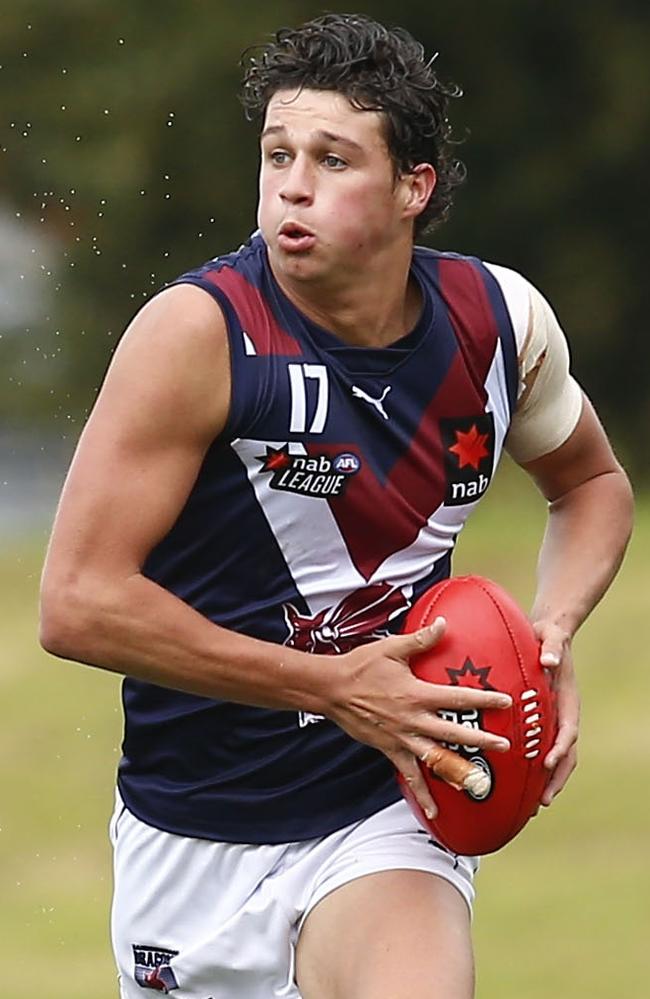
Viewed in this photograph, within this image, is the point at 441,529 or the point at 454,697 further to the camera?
the point at 441,529

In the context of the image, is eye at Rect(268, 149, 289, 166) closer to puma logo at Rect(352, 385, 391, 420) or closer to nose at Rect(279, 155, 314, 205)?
nose at Rect(279, 155, 314, 205)

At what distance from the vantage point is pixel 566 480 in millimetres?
4559

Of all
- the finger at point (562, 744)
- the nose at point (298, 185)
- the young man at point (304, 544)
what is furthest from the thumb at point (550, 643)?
the nose at point (298, 185)

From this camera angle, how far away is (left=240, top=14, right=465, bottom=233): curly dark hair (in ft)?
12.8

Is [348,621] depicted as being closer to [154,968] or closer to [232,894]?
[232,894]

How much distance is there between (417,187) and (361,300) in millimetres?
241

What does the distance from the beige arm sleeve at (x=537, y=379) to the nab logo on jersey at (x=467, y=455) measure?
178mm

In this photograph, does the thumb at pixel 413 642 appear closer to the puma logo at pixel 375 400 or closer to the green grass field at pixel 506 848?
the puma logo at pixel 375 400

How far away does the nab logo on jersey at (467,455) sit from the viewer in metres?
4.05

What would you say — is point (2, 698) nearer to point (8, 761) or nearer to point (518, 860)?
point (8, 761)

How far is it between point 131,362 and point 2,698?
813 centimetres

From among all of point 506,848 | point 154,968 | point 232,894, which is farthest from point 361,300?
point 506,848

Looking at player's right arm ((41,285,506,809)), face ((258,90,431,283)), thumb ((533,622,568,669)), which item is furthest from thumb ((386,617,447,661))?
face ((258,90,431,283))

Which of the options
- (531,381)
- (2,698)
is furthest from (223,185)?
(531,381)
